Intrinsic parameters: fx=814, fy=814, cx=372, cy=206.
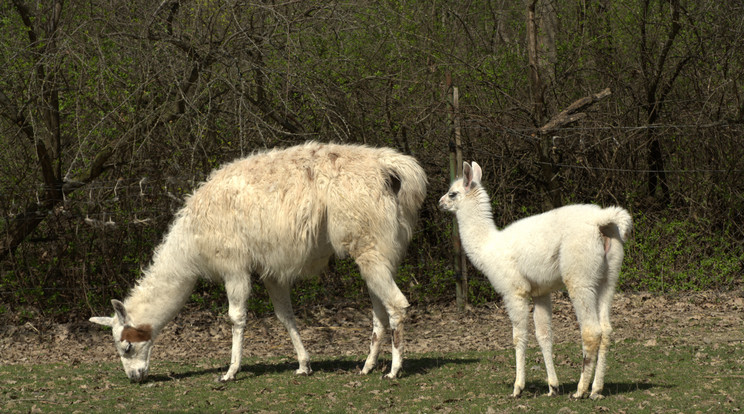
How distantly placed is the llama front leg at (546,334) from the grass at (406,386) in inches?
5.6

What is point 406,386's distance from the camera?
7750 millimetres

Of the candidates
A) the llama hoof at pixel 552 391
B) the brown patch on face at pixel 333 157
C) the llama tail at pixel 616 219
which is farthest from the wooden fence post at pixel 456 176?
the llama tail at pixel 616 219

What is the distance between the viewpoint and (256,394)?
7.60 m

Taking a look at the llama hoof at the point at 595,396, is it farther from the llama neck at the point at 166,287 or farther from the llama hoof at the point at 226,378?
the llama neck at the point at 166,287

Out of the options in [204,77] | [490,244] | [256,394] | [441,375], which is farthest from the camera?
[204,77]

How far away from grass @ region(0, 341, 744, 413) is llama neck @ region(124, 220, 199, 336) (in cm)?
68

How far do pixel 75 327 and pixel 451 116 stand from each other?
20.7 feet

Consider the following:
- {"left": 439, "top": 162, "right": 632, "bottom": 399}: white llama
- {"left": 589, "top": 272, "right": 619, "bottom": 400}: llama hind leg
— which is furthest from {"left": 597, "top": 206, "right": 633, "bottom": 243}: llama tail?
{"left": 589, "top": 272, "right": 619, "bottom": 400}: llama hind leg

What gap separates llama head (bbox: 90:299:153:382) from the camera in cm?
856

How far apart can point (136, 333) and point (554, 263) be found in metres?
4.62

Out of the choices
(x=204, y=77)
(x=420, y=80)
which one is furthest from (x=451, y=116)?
(x=204, y=77)

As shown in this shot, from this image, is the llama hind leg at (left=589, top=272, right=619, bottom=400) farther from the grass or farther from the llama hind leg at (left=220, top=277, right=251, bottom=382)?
the llama hind leg at (left=220, top=277, right=251, bottom=382)

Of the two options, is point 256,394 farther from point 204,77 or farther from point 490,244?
point 204,77

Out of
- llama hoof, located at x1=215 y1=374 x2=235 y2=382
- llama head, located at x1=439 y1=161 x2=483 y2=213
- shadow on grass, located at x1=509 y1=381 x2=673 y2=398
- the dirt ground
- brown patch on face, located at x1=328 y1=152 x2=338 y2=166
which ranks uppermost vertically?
brown patch on face, located at x1=328 y1=152 x2=338 y2=166
